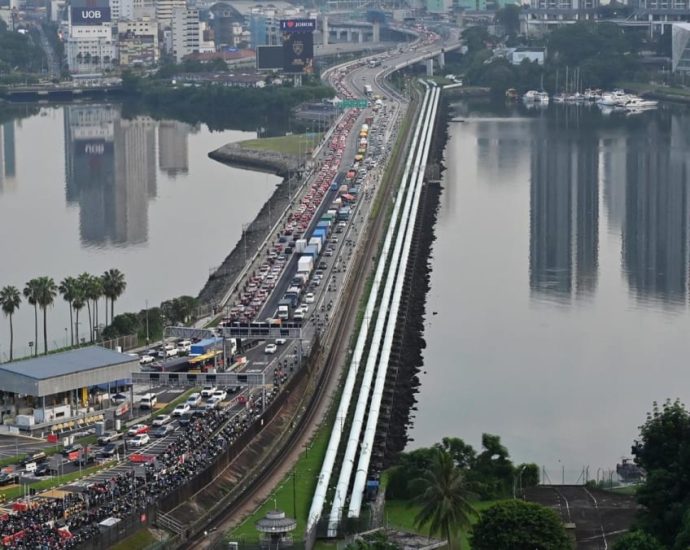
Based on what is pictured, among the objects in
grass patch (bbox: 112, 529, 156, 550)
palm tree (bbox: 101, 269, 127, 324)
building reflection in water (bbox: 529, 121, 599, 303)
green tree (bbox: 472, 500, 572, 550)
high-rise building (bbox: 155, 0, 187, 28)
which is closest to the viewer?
green tree (bbox: 472, 500, 572, 550)

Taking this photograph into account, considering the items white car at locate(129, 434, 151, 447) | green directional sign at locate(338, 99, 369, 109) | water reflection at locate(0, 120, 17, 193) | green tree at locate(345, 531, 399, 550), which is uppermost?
green directional sign at locate(338, 99, 369, 109)

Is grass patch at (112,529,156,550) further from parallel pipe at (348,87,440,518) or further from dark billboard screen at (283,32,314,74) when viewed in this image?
dark billboard screen at (283,32,314,74)

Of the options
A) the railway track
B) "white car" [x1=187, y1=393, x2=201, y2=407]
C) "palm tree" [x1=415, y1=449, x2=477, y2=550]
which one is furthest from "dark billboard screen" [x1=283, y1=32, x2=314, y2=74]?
"palm tree" [x1=415, y1=449, x2=477, y2=550]

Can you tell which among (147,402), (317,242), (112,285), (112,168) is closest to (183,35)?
(112,168)

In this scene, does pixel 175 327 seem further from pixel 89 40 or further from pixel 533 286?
pixel 89 40

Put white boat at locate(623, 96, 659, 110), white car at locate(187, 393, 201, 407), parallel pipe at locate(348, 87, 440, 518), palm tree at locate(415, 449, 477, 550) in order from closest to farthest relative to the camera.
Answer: palm tree at locate(415, 449, 477, 550)
parallel pipe at locate(348, 87, 440, 518)
white car at locate(187, 393, 201, 407)
white boat at locate(623, 96, 659, 110)

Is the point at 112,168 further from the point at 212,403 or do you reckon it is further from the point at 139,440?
the point at 139,440
